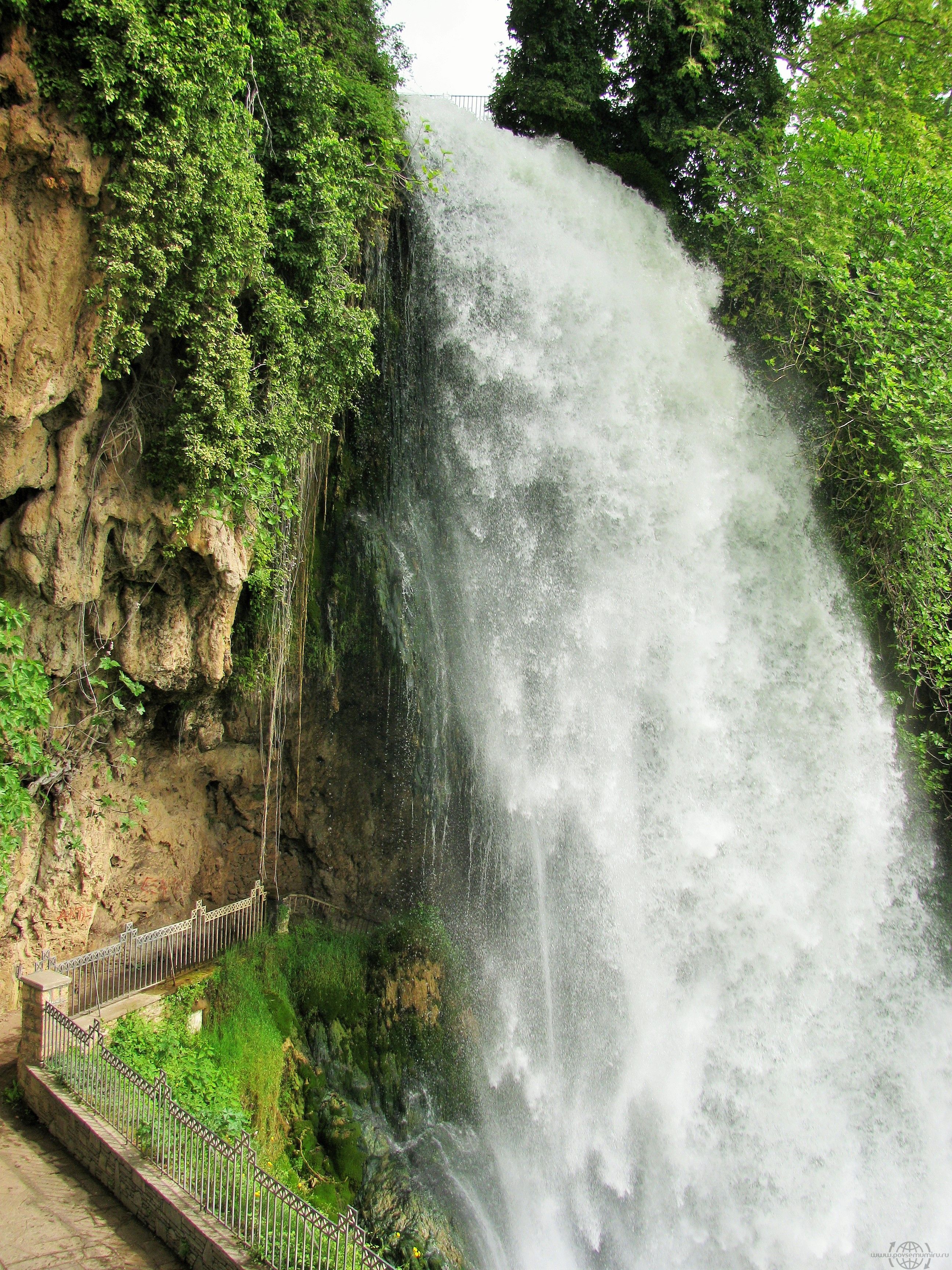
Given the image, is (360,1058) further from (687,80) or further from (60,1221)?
(687,80)

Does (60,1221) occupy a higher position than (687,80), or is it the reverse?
(687,80)

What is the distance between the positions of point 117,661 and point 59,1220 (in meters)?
5.20

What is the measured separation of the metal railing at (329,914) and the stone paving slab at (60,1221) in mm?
5536

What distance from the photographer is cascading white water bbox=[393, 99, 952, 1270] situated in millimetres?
10391

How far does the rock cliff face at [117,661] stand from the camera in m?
7.11

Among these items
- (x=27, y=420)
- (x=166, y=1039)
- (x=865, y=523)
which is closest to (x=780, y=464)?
(x=865, y=523)

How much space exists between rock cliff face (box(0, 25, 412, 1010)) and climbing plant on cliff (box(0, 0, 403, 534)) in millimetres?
370

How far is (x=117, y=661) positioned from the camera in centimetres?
917

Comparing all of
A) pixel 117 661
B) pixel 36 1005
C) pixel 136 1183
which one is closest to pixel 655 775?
pixel 117 661

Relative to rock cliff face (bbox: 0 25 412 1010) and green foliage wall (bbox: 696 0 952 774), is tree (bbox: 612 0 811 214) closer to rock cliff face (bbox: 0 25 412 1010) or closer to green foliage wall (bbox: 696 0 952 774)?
green foliage wall (bbox: 696 0 952 774)

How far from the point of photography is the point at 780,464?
13.0m

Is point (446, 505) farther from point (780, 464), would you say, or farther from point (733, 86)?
point (733, 86)

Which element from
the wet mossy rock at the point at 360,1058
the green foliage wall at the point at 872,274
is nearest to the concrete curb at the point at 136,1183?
the wet mossy rock at the point at 360,1058

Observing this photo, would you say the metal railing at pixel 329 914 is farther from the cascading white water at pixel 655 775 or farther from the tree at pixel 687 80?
the tree at pixel 687 80
